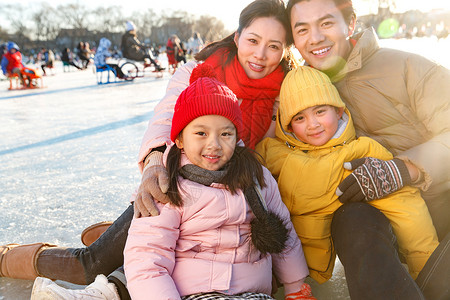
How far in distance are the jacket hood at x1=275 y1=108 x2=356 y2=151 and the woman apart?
0.15 m

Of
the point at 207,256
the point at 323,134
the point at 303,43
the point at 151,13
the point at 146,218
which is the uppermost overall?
the point at 151,13

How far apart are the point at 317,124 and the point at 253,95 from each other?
0.40 metres

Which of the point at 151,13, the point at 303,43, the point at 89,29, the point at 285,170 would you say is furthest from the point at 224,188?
the point at 151,13

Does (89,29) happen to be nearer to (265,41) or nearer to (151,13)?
(151,13)

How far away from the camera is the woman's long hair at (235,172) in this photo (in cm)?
142

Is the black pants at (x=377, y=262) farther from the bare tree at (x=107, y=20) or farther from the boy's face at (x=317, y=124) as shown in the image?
the bare tree at (x=107, y=20)

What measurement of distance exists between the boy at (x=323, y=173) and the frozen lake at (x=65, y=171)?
312 millimetres

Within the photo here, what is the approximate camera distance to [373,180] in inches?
58.9

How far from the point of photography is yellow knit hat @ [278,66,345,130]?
1703 millimetres

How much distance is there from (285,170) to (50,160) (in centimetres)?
293

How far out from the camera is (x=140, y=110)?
654cm

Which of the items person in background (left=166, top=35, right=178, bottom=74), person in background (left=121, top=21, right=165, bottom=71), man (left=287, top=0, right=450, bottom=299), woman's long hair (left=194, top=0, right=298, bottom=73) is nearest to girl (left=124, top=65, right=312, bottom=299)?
man (left=287, top=0, right=450, bottom=299)

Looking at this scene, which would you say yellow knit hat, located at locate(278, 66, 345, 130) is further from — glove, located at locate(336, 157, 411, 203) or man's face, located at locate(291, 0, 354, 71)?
glove, located at locate(336, 157, 411, 203)

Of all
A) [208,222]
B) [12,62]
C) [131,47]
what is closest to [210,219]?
[208,222]
